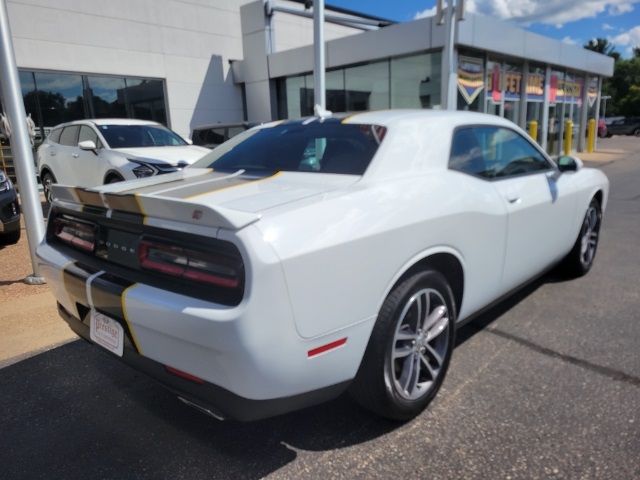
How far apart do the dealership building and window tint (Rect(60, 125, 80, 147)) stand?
4700 mm

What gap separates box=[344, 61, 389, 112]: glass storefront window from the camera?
1466cm

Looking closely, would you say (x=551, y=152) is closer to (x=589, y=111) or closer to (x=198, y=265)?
(x=589, y=111)

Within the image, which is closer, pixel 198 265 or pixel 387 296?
pixel 198 265

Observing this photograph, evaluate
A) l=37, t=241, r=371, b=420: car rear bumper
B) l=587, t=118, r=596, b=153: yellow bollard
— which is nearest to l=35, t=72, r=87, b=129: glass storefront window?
l=37, t=241, r=371, b=420: car rear bumper

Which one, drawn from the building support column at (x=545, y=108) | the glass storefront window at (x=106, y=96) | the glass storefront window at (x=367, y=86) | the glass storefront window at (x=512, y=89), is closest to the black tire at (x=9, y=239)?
the glass storefront window at (x=106, y=96)

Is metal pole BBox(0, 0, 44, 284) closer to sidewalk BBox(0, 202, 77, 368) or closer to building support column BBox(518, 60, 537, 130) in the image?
sidewalk BBox(0, 202, 77, 368)

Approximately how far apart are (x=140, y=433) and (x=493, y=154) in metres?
2.70

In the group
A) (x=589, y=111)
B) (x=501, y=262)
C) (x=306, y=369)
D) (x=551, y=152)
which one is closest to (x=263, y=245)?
(x=306, y=369)

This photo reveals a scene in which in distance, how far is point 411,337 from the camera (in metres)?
2.44

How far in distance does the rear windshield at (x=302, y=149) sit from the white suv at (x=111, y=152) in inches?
146

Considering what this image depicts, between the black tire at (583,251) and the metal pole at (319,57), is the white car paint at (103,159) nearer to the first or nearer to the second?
the metal pole at (319,57)

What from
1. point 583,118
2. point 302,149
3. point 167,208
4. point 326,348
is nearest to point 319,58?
point 302,149

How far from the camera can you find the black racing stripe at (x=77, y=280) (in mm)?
2297

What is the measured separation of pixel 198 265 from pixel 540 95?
62.3 ft
